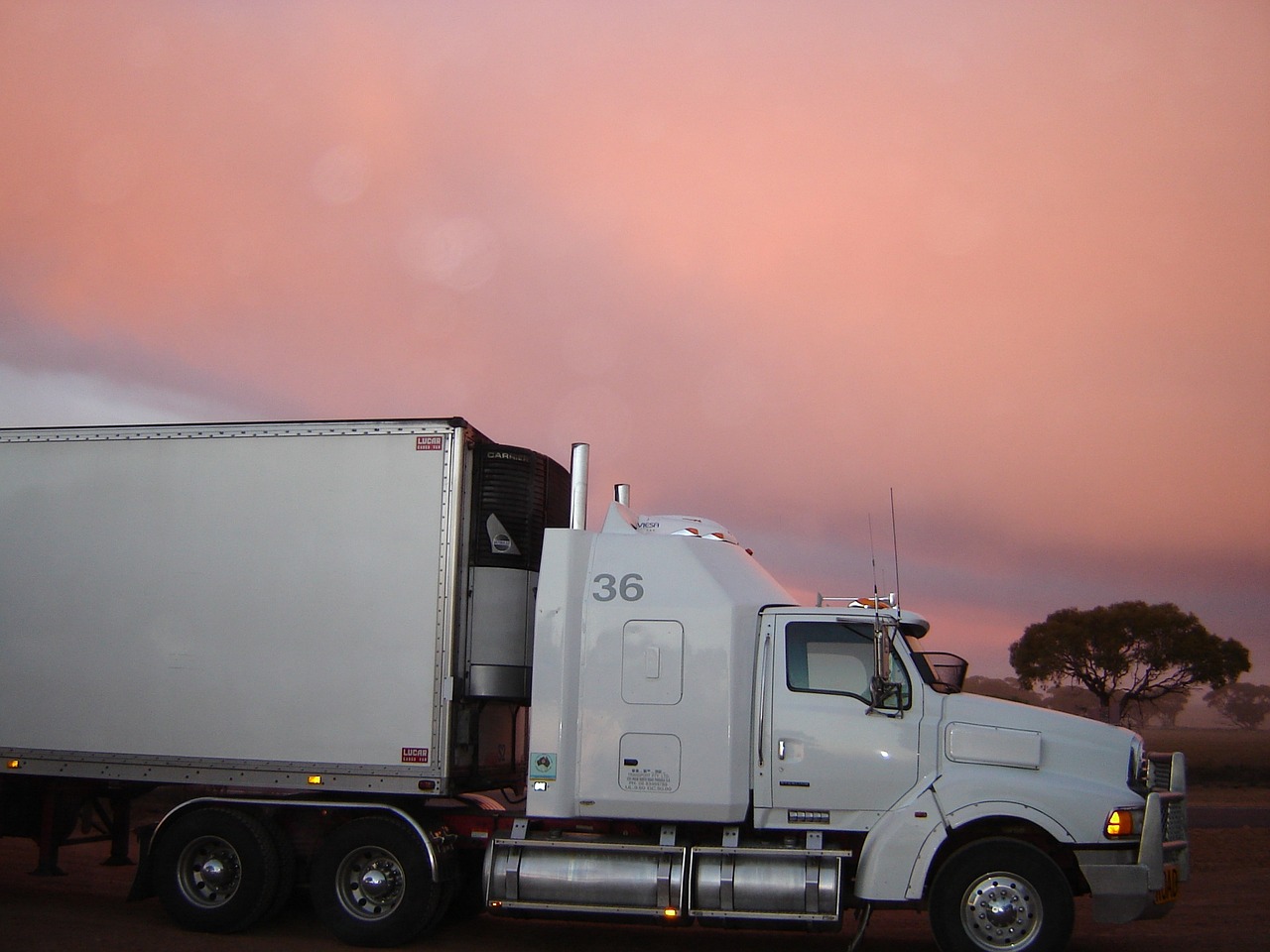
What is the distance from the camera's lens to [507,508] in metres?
10.7

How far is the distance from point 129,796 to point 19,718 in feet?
4.46

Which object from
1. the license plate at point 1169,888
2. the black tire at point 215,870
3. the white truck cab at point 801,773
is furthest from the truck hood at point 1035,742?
the black tire at point 215,870

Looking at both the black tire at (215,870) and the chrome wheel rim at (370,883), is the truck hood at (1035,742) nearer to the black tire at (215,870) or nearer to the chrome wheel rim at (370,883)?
the chrome wheel rim at (370,883)

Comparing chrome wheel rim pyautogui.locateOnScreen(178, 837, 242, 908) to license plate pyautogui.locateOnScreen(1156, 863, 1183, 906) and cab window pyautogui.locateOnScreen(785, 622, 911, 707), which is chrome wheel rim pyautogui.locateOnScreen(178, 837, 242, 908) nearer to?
cab window pyautogui.locateOnScreen(785, 622, 911, 707)

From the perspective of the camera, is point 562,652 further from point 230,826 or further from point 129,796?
point 129,796

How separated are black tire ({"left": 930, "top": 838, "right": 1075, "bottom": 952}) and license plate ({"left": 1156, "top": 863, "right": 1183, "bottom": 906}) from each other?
77cm

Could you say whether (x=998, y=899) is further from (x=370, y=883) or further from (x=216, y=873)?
(x=216, y=873)

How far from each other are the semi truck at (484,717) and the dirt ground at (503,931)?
16.7 inches

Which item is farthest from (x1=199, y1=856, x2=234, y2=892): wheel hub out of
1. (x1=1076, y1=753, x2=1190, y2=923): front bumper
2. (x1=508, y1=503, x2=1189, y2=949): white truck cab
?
(x1=1076, y1=753, x2=1190, y2=923): front bumper

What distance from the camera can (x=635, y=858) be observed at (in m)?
9.91

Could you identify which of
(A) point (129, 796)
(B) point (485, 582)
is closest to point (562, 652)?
(B) point (485, 582)

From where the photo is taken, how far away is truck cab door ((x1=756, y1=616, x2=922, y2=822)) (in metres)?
9.61

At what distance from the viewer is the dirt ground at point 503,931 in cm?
1026

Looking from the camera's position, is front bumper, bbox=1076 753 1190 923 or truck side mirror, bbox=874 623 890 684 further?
truck side mirror, bbox=874 623 890 684
